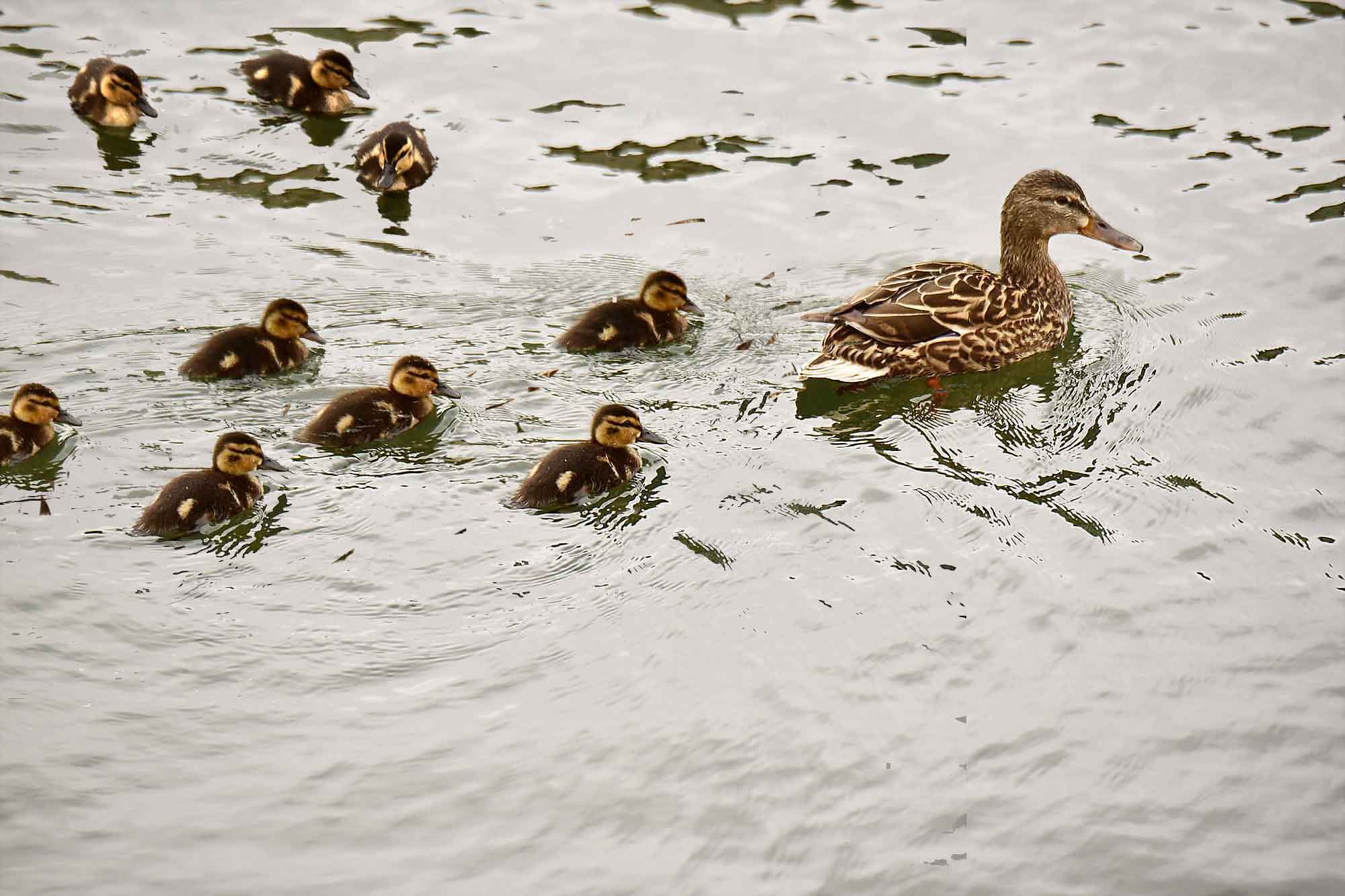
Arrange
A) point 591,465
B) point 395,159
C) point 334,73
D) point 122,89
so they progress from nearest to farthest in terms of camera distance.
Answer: point 591,465, point 395,159, point 122,89, point 334,73

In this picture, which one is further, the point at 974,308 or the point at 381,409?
the point at 974,308

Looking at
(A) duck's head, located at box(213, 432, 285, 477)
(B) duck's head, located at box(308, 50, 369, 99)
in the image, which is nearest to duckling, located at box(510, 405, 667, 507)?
(A) duck's head, located at box(213, 432, 285, 477)

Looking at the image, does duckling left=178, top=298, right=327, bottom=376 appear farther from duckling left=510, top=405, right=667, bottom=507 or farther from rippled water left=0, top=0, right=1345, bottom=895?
duckling left=510, top=405, right=667, bottom=507

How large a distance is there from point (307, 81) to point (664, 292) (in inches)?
114

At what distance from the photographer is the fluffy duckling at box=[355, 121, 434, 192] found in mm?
7102

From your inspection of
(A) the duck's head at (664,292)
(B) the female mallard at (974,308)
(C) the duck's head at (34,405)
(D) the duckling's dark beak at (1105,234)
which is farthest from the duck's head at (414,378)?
(D) the duckling's dark beak at (1105,234)

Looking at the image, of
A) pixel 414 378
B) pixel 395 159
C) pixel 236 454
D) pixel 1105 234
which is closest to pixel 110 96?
pixel 395 159

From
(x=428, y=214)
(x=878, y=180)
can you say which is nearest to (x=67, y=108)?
(x=428, y=214)

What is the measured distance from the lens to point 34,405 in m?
5.03

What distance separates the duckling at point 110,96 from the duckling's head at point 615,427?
3.62m

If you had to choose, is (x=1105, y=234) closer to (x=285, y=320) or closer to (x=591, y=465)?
(x=591, y=465)

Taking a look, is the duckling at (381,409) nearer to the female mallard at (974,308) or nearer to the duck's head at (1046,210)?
the female mallard at (974,308)

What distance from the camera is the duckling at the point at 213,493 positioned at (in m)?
4.76

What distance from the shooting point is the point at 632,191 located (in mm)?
7199
